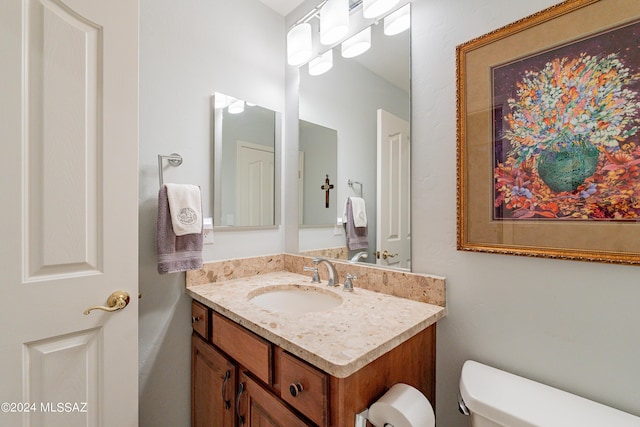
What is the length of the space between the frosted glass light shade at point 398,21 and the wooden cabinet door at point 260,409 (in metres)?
1.52

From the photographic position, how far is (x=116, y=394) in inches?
37.6

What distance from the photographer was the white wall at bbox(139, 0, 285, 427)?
4.18 ft

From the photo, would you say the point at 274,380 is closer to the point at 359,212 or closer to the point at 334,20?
the point at 359,212

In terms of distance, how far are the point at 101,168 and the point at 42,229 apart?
24 centimetres

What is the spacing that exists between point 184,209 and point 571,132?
1424 mm

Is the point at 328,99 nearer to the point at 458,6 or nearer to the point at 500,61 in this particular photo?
the point at 458,6

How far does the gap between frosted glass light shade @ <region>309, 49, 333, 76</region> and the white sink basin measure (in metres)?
1.21

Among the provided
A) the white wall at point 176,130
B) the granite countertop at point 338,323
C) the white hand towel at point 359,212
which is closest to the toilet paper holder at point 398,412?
the granite countertop at point 338,323

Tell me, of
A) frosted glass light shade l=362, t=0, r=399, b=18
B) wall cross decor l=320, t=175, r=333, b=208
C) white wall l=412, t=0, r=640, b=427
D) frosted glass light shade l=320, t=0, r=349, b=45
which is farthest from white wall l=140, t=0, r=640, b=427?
frosted glass light shade l=320, t=0, r=349, b=45

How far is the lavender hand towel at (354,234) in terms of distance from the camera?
140 centimetres

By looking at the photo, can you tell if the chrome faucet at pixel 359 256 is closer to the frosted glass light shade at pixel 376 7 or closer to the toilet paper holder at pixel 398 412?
the toilet paper holder at pixel 398 412

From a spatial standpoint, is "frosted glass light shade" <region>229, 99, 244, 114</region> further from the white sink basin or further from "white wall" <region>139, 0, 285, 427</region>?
the white sink basin

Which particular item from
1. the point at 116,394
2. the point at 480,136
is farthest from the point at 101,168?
the point at 480,136

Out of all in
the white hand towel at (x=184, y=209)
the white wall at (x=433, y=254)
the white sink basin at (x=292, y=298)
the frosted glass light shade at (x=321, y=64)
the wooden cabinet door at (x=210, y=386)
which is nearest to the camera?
the white wall at (x=433, y=254)
